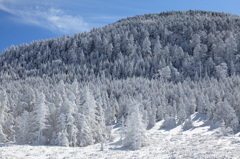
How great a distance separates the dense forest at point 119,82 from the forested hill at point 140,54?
657mm

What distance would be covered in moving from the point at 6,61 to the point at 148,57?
122m

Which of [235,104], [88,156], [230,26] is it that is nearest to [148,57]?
[230,26]

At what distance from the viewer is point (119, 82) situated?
10431cm

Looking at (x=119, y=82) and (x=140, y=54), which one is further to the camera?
(x=140, y=54)

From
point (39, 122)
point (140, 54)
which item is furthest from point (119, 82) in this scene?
point (39, 122)

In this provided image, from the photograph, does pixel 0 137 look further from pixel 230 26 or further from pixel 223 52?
pixel 230 26

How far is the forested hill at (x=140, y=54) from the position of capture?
124188 mm

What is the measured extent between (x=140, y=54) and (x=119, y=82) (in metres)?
49.4

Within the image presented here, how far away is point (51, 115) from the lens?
4122 cm

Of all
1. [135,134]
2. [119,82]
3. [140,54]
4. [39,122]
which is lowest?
[135,134]

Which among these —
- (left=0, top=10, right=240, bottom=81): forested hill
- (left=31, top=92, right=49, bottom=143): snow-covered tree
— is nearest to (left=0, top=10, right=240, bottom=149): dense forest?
(left=31, top=92, right=49, bottom=143): snow-covered tree

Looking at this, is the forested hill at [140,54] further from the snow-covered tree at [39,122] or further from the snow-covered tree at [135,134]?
the snow-covered tree at [39,122]

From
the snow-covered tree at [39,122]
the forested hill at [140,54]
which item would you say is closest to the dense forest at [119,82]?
the snow-covered tree at [39,122]

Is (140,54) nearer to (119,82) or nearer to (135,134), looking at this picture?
(119,82)
